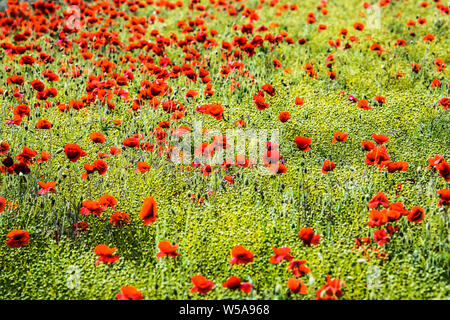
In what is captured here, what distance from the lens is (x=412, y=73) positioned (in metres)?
5.16

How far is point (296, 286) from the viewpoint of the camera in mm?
2338

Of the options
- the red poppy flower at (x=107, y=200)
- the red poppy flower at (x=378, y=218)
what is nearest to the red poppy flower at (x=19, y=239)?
the red poppy flower at (x=107, y=200)

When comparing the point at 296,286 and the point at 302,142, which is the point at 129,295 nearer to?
the point at 296,286

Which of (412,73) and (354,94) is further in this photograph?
(412,73)

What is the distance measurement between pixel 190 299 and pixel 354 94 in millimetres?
2998

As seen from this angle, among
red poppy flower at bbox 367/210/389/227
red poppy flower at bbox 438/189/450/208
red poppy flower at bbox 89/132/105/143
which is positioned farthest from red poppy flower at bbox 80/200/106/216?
red poppy flower at bbox 438/189/450/208

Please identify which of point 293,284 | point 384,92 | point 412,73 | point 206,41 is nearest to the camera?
point 293,284

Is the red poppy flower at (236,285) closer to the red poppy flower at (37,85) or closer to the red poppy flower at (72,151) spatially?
the red poppy flower at (72,151)

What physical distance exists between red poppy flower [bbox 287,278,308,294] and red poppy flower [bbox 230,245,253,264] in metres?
0.26

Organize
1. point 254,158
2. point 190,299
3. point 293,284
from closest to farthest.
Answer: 1. point 293,284
2. point 190,299
3. point 254,158

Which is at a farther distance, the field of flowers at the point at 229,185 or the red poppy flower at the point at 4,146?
the red poppy flower at the point at 4,146

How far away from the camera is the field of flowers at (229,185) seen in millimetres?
2627
